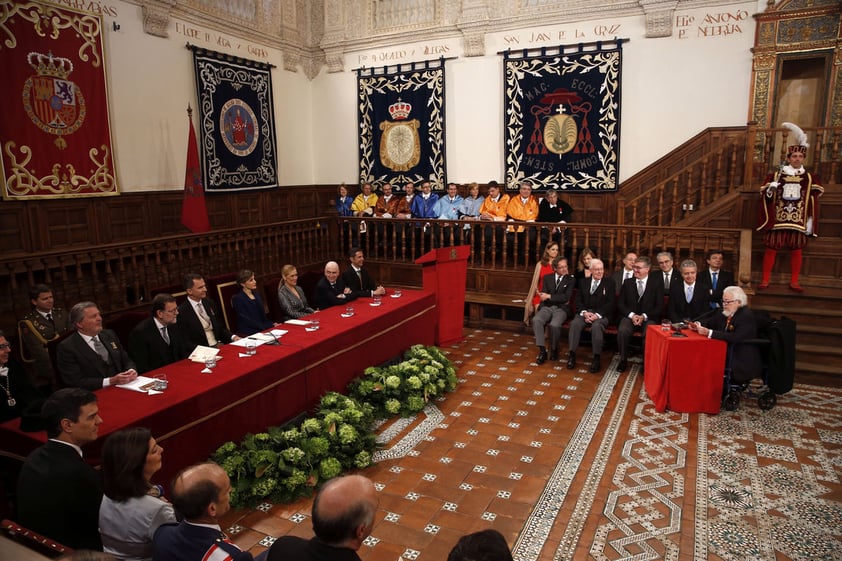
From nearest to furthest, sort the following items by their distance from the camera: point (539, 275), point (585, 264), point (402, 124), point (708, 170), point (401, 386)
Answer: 1. point (401, 386)
2. point (585, 264)
3. point (539, 275)
4. point (708, 170)
5. point (402, 124)

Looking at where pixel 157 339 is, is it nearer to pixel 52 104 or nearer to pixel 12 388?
pixel 12 388

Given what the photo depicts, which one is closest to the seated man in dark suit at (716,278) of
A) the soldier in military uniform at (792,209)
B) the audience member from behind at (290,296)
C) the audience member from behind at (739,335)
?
the soldier in military uniform at (792,209)

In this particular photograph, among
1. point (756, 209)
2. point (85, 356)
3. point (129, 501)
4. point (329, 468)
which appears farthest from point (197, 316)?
point (756, 209)

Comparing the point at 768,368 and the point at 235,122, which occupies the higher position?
the point at 235,122

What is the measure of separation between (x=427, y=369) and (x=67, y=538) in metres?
3.52

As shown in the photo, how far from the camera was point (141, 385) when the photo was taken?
367cm

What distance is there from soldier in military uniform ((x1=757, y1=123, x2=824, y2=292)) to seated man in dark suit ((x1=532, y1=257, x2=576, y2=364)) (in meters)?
2.30

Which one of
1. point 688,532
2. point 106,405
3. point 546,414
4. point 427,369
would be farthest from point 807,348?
point 106,405

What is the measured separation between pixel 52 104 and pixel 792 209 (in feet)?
29.1

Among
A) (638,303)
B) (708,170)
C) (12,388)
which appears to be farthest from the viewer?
(708,170)

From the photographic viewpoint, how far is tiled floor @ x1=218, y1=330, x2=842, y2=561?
11.0ft

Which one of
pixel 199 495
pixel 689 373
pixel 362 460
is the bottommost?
pixel 362 460

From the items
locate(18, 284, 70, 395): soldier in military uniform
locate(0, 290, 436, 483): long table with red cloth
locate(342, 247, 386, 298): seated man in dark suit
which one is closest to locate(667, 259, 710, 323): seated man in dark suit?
locate(0, 290, 436, 483): long table with red cloth

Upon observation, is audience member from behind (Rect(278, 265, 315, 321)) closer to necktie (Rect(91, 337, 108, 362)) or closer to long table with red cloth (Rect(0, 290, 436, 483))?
long table with red cloth (Rect(0, 290, 436, 483))
